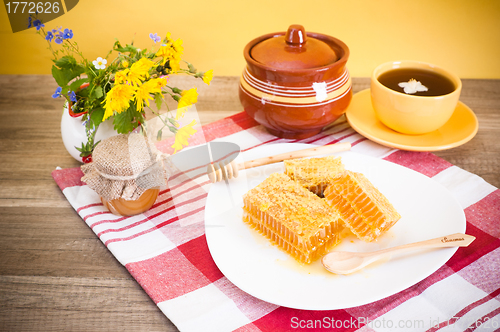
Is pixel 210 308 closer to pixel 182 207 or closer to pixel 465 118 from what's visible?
pixel 182 207

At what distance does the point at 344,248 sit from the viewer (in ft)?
2.43

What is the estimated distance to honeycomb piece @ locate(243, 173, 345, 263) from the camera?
27.4 inches

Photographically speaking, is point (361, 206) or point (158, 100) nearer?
point (361, 206)

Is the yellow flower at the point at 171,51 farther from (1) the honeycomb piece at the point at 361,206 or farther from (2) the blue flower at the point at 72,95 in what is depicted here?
(1) the honeycomb piece at the point at 361,206

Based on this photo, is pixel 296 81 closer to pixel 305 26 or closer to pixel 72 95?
pixel 72 95

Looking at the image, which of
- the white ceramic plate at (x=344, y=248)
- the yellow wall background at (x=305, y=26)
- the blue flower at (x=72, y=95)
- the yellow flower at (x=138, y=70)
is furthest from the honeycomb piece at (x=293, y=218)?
the yellow wall background at (x=305, y=26)

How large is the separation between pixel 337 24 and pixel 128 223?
1073 mm

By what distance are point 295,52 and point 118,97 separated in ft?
1.46

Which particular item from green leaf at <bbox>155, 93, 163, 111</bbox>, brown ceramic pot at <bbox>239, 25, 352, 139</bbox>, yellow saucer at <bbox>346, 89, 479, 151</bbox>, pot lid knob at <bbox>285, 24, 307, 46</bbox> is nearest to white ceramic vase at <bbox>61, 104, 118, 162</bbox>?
green leaf at <bbox>155, 93, 163, 111</bbox>

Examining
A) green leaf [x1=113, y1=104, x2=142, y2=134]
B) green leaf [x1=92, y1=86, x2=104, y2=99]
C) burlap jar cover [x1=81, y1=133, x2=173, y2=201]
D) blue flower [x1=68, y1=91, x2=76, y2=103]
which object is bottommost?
burlap jar cover [x1=81, y1=133, x2=173, y2=201]

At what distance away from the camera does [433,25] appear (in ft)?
4.71

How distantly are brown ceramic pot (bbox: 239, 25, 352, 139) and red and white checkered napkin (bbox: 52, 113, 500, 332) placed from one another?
258mm

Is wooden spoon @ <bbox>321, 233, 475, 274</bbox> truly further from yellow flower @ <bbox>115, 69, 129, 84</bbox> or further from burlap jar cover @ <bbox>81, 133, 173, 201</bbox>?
yellow flower @ <bbox>115, 69, 129, 84</bbox>

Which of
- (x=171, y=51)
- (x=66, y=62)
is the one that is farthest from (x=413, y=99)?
(x=66, y=62)
